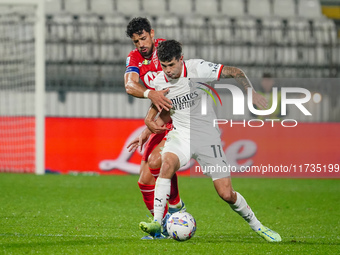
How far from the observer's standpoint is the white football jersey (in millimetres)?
6305

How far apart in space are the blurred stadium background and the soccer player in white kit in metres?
8.30

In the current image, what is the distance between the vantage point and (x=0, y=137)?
14.7 metres

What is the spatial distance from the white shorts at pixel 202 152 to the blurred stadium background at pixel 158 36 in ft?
27.7

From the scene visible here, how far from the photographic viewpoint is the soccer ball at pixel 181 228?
19.2ft

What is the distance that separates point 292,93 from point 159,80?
33.7ft

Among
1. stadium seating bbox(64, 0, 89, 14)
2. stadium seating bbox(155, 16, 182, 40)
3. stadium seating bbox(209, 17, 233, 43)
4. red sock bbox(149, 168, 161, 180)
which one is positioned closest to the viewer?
red sock bbox(149, 168, 161, 180)

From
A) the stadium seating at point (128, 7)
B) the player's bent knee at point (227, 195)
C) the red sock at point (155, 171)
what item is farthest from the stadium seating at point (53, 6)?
the player's bent knee at point (227, 195)

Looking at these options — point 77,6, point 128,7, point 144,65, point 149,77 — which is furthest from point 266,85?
point 149,77

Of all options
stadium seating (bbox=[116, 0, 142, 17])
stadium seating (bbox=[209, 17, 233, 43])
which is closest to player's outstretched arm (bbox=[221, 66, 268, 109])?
stadium seating (bbox=[209, 17, 233, 43])

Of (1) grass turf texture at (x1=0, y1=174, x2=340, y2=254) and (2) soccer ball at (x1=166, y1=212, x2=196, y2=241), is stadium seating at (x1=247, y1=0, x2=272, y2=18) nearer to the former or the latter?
(1) grass turf texture at (x1=0, y1=174, x2=340, y2=254)

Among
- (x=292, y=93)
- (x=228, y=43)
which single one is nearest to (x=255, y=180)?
(x=292, y=93)

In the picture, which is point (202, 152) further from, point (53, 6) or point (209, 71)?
point (53, 6)

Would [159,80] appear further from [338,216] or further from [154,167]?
[338,216]

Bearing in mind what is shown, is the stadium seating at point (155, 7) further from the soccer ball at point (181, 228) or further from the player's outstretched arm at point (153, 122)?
the soccer ball at point (181, 228)
